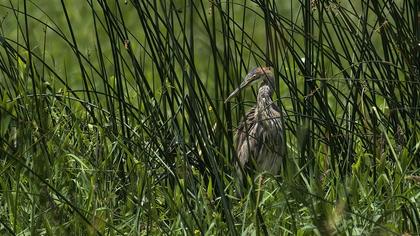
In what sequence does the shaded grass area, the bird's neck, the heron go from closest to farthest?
1. the shaded grass area
2. the heron
3. the bird's neck

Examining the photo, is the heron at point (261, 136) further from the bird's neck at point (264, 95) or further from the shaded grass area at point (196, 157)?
the shaded grass area at point (196, 157)

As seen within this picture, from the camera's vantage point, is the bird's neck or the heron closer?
the heron

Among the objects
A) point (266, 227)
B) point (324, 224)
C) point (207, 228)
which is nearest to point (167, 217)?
point (207, 228)

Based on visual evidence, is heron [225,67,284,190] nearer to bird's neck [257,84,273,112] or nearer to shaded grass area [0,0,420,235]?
bird's neck [257,84,273,112]

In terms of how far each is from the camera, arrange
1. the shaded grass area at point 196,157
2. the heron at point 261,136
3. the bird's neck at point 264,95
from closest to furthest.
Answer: the shaded grass area at point 196,157 < the heron at point 261,136 < the bird's neck at point 264,95

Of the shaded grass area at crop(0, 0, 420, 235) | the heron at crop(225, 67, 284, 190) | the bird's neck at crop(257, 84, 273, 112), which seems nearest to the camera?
the shaded grass area at crop(0, 0, 420, 235)

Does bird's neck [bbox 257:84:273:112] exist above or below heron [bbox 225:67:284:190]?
above

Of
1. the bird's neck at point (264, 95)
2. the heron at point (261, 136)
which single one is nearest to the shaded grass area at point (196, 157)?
the heron at point (261, 136)

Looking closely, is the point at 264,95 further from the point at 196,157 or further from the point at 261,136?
the point at 196,157

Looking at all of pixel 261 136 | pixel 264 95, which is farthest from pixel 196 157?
pixel 264 95

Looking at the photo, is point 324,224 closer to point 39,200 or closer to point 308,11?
point 39,200

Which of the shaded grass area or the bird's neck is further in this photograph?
the bird's neck

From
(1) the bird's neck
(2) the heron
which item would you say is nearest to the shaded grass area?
(2) the heron

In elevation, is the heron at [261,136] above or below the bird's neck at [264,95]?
below
